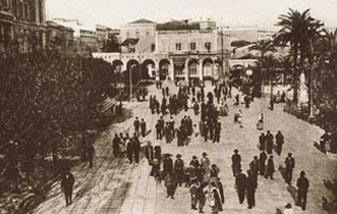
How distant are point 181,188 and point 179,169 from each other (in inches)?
26.1

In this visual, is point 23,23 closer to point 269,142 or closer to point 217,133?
point 217,133

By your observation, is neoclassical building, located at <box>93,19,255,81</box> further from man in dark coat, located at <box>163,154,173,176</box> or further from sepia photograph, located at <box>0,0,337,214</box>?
man in dark coat, located at <box>163,154,173,176</box>

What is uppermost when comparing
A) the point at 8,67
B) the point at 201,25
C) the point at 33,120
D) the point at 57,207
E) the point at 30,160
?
the point at 201,25

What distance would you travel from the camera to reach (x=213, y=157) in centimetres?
2431

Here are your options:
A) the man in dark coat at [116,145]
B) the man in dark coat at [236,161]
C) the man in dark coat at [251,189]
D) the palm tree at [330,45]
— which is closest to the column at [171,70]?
the palm tree at [330,45]

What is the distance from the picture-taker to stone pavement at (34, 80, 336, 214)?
56.7ft

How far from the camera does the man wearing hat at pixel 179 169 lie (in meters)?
18.9

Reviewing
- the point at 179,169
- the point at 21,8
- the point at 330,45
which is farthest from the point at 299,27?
the point at 21,8

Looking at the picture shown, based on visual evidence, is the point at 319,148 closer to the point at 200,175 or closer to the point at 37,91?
the point at 200,175

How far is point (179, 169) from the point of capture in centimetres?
1923

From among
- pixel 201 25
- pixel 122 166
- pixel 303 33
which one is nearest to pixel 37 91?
pixel 122 166

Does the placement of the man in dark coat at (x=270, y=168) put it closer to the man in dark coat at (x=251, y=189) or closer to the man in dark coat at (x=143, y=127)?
the man in dark coat at (x=251, y=189)

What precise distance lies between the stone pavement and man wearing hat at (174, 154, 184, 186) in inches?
22.0

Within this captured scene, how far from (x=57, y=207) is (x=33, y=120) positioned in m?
3.38
